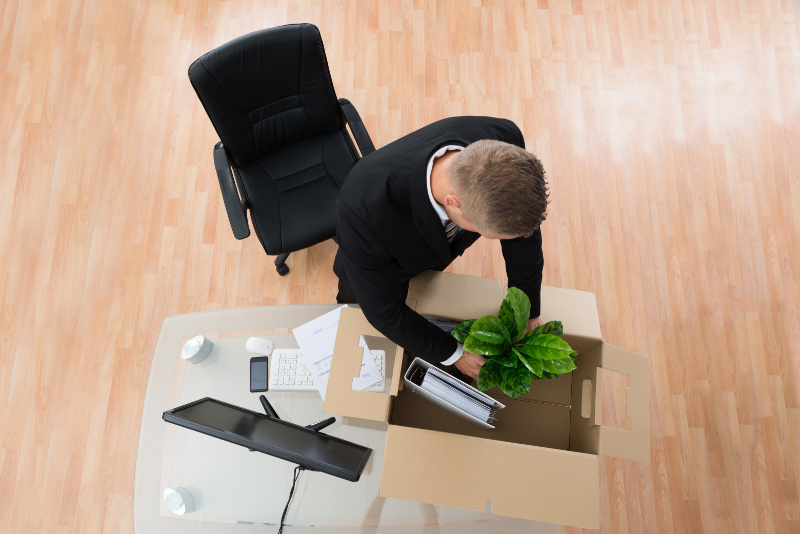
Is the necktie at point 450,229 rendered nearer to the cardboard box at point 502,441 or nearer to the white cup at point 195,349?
the cardboard box at point 502,441

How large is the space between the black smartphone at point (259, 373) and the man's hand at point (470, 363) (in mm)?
672

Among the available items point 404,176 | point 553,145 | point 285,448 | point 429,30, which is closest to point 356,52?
point 429,30

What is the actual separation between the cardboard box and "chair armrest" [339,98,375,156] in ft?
2.41

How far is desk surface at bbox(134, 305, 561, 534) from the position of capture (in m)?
1.59

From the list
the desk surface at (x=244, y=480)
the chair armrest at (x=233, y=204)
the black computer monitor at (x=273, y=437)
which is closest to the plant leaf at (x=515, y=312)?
the black computer monitor at (x=273, y=437)

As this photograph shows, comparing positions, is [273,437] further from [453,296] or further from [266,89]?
[266,89]

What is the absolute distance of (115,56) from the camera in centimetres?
290

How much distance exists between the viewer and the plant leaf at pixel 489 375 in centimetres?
127

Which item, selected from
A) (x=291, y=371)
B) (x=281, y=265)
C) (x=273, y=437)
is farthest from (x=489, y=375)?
(x=281, y=265)

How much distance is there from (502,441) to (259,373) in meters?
0.87

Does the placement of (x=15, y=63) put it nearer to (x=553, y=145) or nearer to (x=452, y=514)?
(x=553, y=145)

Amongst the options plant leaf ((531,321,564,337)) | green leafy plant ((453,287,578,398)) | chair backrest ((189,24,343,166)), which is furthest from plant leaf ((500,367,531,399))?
chair backrest ((189,24,343,166))

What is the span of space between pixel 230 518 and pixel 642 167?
2.60m

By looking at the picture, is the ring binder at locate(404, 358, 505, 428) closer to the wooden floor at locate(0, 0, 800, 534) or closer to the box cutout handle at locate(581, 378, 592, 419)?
the box cutout handle at locate(581, 378, 592, 419)
